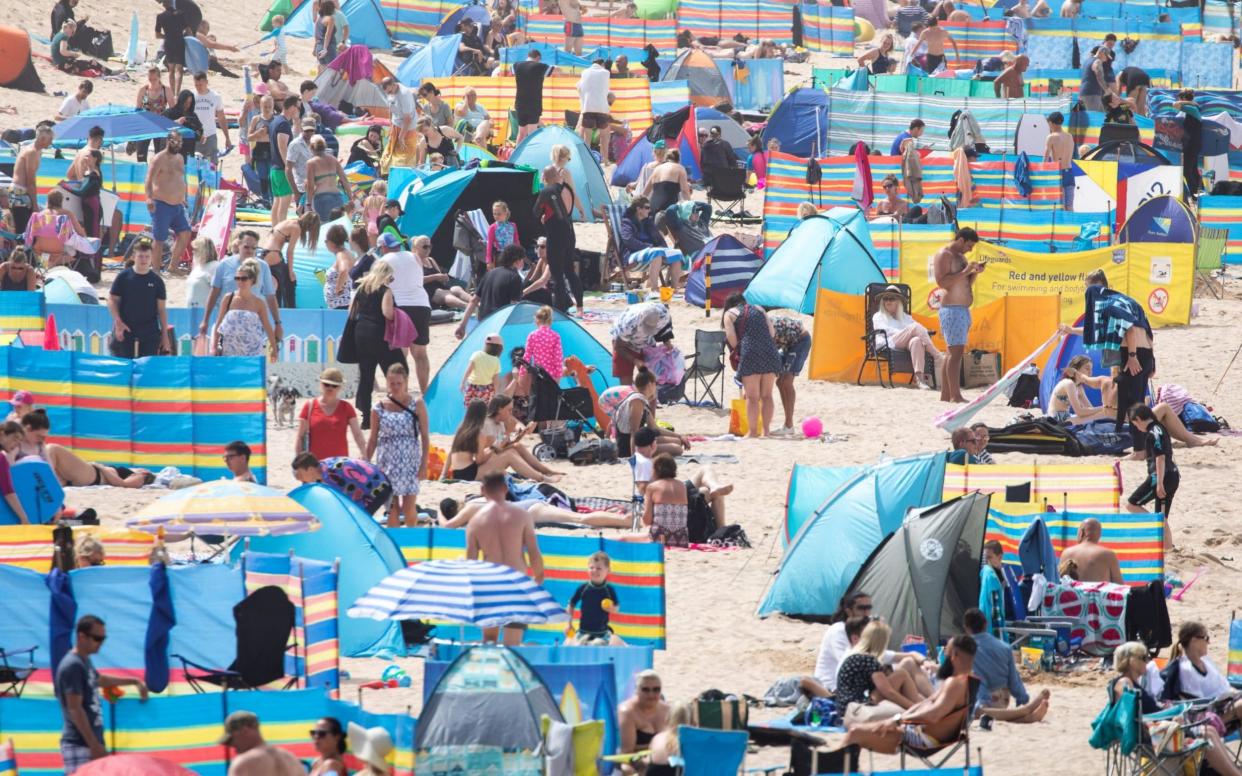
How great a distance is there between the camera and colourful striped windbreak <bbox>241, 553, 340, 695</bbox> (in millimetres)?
9797

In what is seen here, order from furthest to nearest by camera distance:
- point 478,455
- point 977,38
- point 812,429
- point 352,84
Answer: point 977,38 < point 352,84 < point 812,429 < point 478,455

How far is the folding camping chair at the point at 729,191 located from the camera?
2477 cm

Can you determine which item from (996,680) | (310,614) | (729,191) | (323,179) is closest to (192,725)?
(310,614)

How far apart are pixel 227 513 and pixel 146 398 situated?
304 cm

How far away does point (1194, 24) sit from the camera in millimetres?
37750

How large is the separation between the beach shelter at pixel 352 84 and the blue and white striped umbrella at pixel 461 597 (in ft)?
60.8

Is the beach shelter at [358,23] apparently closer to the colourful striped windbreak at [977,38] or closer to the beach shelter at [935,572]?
the colourful striped windbreak at [977,38]

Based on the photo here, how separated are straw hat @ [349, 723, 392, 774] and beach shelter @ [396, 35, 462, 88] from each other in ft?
75.9

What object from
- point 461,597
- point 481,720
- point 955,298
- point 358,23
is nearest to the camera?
point 481,720

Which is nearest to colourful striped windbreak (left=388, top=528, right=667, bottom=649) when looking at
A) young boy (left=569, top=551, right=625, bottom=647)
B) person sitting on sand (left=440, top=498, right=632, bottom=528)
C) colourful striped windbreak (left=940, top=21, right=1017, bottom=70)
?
young boy (left=569, top=551, right=625, bottom=647)

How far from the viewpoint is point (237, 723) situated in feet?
26.9

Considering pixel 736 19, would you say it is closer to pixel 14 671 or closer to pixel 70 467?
pixel 70 467

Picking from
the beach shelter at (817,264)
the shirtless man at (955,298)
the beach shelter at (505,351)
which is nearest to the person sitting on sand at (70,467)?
the beach shelter at (505,351)

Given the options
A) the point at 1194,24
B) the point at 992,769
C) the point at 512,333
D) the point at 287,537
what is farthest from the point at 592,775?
the point at 1194,24
